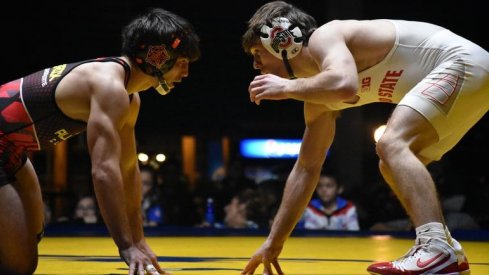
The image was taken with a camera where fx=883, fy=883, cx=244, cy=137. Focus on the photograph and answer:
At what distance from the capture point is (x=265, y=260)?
3.49 metres

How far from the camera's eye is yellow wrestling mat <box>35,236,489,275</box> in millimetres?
3707

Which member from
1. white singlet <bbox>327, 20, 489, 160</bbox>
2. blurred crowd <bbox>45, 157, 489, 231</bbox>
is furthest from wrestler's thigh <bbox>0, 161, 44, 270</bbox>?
blurred crowd <bbox>45, 157, 489, 231</bbox>

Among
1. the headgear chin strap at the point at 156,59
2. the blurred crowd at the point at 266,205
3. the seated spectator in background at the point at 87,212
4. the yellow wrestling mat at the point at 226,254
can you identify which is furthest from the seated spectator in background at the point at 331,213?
the headgear chin strap at the point at 156,59

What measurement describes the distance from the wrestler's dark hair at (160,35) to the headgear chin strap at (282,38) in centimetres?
33

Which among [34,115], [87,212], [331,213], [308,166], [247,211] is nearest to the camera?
[34,115]

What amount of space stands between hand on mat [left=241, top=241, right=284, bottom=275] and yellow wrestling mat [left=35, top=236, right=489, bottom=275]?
10 centimetres

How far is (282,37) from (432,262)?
3.41ft

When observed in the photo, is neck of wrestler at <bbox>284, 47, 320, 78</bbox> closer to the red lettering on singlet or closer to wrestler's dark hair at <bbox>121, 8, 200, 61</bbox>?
the red lettering on singlet

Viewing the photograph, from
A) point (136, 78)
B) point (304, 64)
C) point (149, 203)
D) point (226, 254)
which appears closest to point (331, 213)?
point (149, 203)

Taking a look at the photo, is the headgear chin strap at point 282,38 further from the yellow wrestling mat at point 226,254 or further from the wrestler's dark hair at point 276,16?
the yellow wrestling mat at point 226,254

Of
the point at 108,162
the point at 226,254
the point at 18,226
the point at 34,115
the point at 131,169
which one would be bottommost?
the point at 226,254

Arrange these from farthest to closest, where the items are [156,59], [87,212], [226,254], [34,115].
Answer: [87,212], [226,254], [156,59], [34,115]

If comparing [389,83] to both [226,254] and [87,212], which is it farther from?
[87,212]

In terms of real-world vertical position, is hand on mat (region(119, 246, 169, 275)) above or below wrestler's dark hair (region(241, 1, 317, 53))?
below
